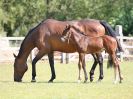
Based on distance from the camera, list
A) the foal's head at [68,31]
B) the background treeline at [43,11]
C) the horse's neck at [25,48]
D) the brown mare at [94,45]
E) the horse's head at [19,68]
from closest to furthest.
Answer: the brown mare at [94,45] < the foal's head at [68,31] < the horse's neck at [25,48] < the horse's head at [19,68] < the background treeline at [43,11]

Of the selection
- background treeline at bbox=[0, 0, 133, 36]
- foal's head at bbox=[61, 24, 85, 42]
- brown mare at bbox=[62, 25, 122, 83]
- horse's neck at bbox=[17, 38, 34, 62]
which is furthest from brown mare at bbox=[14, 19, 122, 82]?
background treeline at bbox=[0, 0, 133, 36]

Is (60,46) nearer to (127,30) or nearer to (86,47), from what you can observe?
(86,47)

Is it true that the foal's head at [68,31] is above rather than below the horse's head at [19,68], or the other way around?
above

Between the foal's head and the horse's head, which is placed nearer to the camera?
the foal's head

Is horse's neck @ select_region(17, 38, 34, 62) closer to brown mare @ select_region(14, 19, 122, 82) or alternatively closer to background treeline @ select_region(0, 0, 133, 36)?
brown mare @ select_region(14, 19, 122, 82)

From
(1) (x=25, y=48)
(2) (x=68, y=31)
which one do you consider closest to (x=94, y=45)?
(2) (x=68, y=31)

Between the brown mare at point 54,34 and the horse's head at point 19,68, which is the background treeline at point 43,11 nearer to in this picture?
the horse's head at point 19,68

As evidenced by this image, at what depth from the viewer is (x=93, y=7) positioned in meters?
40.5

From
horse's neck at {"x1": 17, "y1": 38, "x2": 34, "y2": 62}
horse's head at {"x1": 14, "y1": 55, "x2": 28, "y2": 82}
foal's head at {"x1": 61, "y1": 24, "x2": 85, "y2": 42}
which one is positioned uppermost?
foal's head at {"x1": 61, "y1": 24, "x2": 85, "y2": 42}

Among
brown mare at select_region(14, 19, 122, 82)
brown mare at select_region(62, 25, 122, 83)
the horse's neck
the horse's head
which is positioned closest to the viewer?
brown mare at select_region(62, 25, 122, 83)

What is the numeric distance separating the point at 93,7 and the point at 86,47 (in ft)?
86.3

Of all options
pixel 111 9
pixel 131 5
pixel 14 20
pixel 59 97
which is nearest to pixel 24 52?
pixel 59 97

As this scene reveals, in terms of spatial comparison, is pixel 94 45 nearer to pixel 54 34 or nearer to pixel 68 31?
pixel 68 31

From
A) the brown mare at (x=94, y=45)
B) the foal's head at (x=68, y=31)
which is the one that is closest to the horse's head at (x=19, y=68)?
the foal's head at (x=68, y=31)
